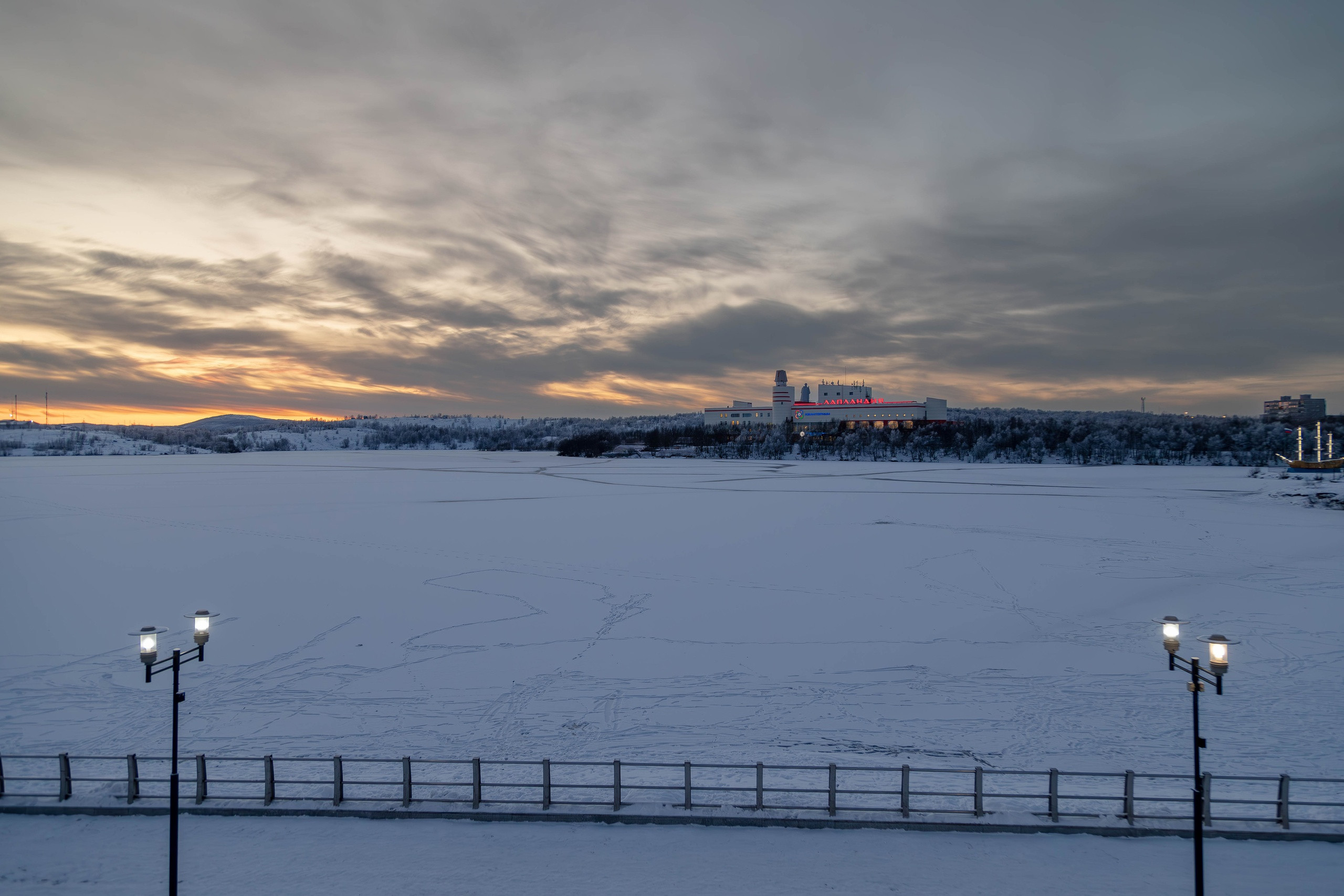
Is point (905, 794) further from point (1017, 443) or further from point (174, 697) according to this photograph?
point (1017, 443)

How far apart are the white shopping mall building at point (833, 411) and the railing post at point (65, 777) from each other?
160m

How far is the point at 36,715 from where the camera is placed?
15336 mm

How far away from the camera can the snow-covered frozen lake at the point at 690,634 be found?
557 inches

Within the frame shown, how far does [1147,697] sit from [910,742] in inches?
257

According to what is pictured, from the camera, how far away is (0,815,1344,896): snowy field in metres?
9.58

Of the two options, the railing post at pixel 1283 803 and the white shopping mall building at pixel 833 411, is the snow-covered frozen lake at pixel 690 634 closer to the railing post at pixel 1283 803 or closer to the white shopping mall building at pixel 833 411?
the railing post at pixel 1283 803

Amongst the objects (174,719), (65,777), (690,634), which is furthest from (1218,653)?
(65,777)

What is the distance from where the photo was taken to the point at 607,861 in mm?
10148

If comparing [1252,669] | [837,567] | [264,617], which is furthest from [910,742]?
[264,617]

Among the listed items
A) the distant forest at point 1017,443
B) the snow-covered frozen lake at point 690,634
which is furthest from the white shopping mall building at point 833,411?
the snow-covered frozen lake at point 690,634

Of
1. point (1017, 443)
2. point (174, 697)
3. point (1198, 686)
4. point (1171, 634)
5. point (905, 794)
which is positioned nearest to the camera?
point (1198, 686)

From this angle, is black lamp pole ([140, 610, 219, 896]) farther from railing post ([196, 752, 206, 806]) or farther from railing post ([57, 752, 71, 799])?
railing post ([57, 752, 71, 799])

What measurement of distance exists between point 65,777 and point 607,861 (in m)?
9.17

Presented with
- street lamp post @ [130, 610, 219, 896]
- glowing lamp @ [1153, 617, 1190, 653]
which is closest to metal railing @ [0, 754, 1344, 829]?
street lamp post @ [130, 610, 219, 896]
